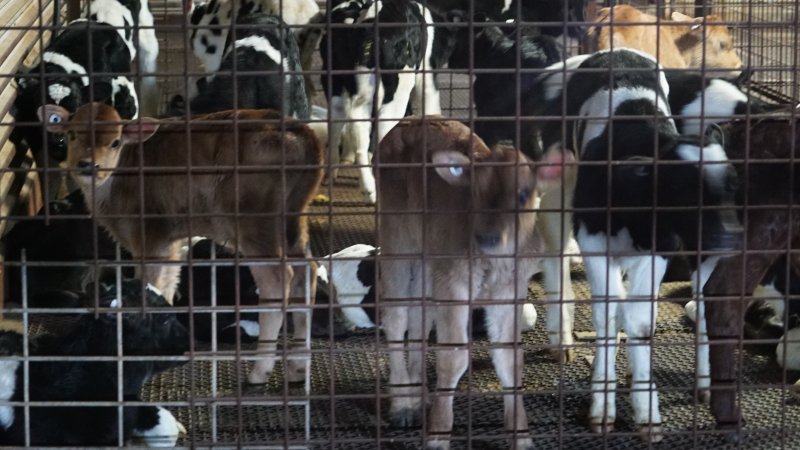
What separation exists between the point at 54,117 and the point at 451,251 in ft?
6.43

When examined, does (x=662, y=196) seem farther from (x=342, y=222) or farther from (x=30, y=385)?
(x=342, y=222)

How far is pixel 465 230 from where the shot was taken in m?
5.07

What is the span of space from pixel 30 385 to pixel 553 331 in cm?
253

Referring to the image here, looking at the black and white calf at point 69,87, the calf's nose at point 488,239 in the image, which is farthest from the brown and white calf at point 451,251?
the black and white calf at point 69,87

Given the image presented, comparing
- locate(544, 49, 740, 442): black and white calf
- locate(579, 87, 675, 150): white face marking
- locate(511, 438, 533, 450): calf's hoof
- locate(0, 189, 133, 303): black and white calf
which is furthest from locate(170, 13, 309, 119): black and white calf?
locate(511, 438, 533, 450): calf's hoof

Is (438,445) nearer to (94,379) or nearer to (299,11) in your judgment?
(94,379)

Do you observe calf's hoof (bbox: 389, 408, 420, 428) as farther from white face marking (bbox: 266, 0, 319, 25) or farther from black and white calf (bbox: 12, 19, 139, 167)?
white face marking (bbox: 266, 0, 319, 25)

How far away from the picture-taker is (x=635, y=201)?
503 centimetres

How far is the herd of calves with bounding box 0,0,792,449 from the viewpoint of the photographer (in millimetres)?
4625

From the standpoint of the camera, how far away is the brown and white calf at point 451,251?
15.6 ft

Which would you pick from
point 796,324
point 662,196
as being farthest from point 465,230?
point 796,324

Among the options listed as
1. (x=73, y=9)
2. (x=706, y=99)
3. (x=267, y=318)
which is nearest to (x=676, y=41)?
(x=706, y=99)

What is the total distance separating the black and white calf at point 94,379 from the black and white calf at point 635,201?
5.84 feet

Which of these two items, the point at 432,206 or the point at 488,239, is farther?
the point at 432,206
